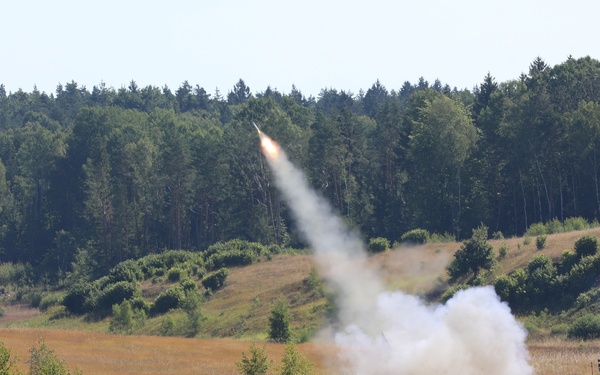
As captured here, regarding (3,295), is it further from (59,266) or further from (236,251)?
(236,251)

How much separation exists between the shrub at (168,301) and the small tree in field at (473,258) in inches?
997

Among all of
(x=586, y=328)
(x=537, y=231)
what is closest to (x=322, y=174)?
(x=537, y=231)

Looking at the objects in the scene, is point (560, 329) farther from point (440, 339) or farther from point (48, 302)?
point (48, 302)

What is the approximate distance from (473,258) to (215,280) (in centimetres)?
2675

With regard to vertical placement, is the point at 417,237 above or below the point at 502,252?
above

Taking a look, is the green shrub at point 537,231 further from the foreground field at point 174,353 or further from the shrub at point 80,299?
the shrub at point 80,299

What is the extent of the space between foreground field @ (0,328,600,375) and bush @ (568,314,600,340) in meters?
1.68

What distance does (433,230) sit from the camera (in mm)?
114062

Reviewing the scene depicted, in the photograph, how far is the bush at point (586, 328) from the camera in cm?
6359

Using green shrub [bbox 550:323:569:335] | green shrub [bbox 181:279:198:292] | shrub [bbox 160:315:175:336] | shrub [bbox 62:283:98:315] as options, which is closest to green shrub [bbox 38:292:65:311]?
shrub [bbox 62:283:98:315]

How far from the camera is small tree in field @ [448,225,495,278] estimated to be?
262 feet

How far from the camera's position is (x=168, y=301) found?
3602 inches

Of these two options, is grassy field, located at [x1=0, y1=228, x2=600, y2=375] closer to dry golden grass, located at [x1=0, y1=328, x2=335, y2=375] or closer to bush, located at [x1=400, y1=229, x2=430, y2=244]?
dry golden grass, located at [x1=0, y1=328, x2=335, y2=375]

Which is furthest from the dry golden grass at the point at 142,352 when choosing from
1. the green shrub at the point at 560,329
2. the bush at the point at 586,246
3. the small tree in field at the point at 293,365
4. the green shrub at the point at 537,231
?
the green shrub at the point at 537,231
